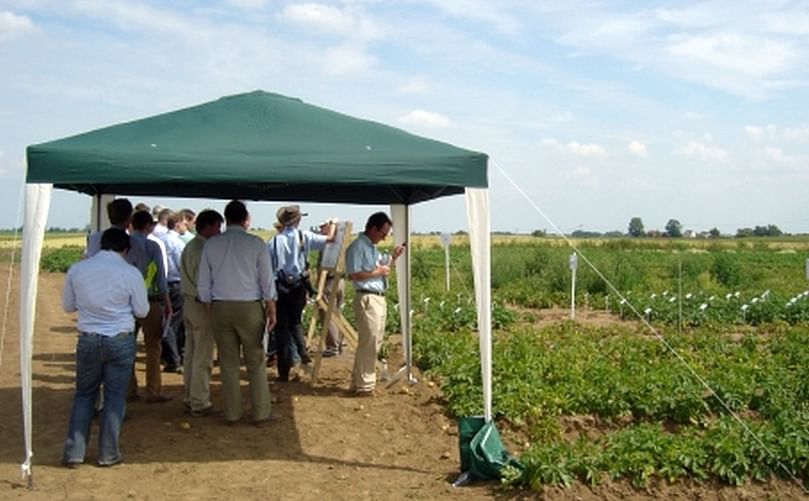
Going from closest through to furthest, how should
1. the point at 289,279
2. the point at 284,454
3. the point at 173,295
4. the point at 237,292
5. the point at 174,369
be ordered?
the point at 284,454, the point at 237,292, the point at 289,279, the point at 173,295, the point at 174,369

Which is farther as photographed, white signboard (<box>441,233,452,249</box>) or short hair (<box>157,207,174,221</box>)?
white signboard (<box>441,233,452,249</box>)

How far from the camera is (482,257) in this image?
276 inches

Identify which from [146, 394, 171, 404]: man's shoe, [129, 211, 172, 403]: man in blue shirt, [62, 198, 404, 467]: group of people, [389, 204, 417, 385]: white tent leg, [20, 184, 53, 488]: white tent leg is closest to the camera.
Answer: [20, 184, 53, 488]: white tent leg

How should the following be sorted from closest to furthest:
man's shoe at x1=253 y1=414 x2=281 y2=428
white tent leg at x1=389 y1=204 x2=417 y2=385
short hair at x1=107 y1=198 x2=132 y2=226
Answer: short hair at x1=107 y1=198 x2=132 y2=226 → man's shoe at x1=253 y1=414 x2=281 y2=428 → white tent leg at x1=389 y1=204 x2=417 y2=385

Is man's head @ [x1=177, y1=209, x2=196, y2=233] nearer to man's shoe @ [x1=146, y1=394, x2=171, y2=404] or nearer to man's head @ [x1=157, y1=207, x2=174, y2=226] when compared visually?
man's head @ [x1=157, y1=207, x2=174, y2=226]

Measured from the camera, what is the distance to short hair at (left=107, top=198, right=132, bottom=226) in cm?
753

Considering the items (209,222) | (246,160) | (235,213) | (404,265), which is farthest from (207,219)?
(404,265)

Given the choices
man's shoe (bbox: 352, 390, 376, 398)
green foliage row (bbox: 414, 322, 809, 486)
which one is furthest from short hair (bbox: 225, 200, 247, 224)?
green foliage row (bbox: 414, 322, 809, 486)

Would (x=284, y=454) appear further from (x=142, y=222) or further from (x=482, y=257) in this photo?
(x=142, y=222)

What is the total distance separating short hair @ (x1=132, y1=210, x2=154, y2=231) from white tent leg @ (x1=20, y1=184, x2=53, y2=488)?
188 centimetres

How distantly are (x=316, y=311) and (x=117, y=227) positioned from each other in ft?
14.3

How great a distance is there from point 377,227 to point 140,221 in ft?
7.47

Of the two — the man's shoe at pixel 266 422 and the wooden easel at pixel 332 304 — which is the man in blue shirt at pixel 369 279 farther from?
the man's shoe at pixel 266 422

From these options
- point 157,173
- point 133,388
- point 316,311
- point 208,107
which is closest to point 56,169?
point 157,173
